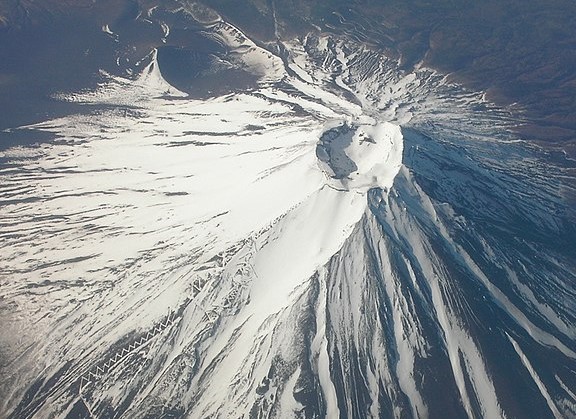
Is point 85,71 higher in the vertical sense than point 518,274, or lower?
higher

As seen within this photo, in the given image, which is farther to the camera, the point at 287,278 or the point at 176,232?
the point at 176,232

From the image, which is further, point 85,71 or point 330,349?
point 85,71

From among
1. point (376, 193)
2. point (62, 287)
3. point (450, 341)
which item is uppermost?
point (376, 193)

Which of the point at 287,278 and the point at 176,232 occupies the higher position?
the point at 176,232

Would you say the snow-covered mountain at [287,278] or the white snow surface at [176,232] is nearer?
the snow-covered mountain at [287,278]

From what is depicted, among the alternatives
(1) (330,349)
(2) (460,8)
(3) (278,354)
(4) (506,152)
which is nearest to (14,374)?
(3) (278,354)

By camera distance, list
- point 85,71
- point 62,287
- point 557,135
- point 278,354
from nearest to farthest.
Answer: point 278,354
point 62,287
point 557,135
point 85,71

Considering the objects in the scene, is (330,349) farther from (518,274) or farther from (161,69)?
(161,69)

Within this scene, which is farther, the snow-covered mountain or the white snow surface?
the white snow surface
